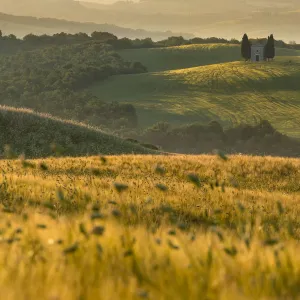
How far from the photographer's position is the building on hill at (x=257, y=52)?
157750 mm

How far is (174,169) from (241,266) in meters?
19.2

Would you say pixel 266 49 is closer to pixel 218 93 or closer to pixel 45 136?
pixel 218 93

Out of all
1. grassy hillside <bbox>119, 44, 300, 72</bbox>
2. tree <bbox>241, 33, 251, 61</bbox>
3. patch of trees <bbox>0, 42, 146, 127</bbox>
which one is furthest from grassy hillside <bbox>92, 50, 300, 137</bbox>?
grassy hillside <bbox>119, 44, 300, 72</bbox>

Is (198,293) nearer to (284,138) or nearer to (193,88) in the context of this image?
(284,138)

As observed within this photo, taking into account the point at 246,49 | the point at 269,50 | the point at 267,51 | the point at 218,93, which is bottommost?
the point at 218,93

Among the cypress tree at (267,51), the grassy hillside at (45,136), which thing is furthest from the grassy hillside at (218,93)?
the grassy hillside at (45,136)

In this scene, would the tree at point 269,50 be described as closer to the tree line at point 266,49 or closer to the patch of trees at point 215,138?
the tree line at point 266,49

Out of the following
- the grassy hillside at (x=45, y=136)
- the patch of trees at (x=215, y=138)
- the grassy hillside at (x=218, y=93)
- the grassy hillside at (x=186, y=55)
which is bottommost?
the patch of trees at (x=215, y=138)

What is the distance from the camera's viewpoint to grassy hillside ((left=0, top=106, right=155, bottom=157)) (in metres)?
41.7

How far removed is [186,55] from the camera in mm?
180000

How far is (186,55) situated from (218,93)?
154ft

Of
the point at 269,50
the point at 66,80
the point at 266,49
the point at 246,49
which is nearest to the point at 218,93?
the point at 266,49

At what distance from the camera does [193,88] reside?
464ft

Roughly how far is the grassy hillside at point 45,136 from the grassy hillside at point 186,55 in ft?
420
